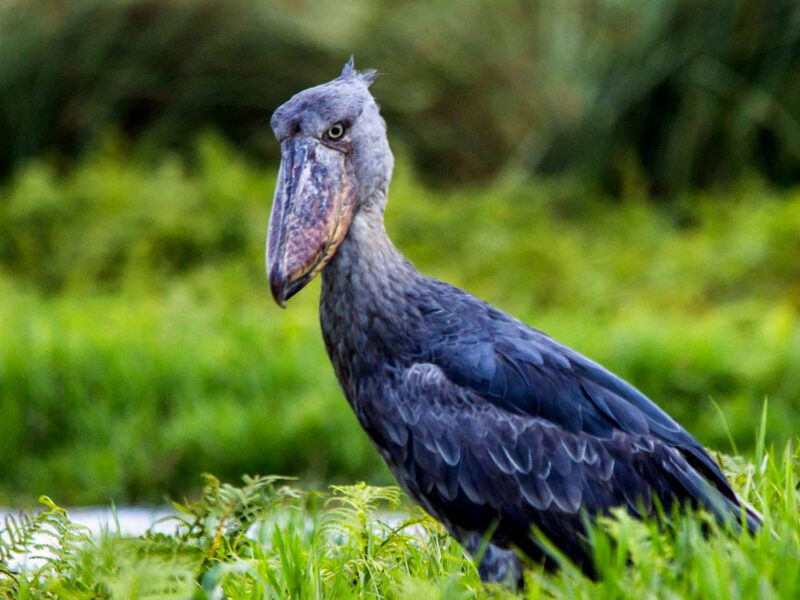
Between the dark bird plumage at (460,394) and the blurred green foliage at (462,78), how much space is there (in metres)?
6.93

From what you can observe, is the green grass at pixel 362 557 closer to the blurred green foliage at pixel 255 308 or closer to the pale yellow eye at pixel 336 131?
→ the pale yellow eye at pixel 336 131

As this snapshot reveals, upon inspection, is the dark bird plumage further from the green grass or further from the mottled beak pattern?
the green grass

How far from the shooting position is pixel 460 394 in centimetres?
349

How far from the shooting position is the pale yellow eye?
3.64 metres

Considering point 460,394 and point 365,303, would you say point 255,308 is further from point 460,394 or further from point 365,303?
point 460,394

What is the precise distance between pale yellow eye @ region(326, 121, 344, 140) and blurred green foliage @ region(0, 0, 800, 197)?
6930 millimetres

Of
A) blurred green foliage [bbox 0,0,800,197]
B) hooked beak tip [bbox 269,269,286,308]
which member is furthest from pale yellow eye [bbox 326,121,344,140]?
blurred green foliage [bbox 0,0,800,197]

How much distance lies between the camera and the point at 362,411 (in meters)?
3.57

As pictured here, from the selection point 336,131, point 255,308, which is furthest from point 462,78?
point 336,131

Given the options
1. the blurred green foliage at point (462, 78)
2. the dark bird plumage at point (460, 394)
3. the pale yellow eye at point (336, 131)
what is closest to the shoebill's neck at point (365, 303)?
the dark bird plumage at point (460, 394)

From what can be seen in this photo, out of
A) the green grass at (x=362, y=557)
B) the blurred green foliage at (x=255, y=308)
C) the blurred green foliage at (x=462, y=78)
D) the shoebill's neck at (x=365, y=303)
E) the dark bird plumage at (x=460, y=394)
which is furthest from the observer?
the blurred green foliage at (x=462, y=78)

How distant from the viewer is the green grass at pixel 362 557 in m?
2.94

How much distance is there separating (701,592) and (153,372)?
5049 millimetres

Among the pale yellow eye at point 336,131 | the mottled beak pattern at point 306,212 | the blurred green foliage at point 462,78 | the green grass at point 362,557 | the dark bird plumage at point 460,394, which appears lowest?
the green grass at point 362,557
